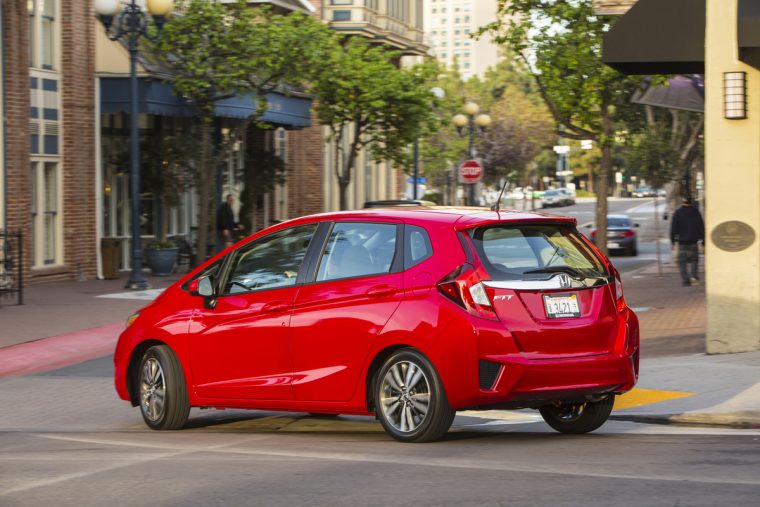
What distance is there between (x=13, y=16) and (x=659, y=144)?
19107 mm

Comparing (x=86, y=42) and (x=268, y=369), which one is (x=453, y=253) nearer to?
(x=268, y=369)

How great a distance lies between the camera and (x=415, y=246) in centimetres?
870

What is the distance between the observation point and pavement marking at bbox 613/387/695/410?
10.9 m

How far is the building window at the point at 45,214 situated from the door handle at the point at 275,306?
18.2 m

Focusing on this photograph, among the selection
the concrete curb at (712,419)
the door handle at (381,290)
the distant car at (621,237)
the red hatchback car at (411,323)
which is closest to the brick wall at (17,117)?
the red hatchback car at (411,323)

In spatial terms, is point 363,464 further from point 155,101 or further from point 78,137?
point 155,101

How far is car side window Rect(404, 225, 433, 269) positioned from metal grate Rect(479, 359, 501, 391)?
814 millimetres

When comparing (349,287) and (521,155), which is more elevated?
(521,155)

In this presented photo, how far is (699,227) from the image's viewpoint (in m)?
26.9

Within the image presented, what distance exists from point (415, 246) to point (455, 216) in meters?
0.33

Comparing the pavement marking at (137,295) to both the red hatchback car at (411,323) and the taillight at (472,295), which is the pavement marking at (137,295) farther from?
the taillight at (472,295)

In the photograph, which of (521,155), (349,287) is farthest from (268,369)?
(521,155)

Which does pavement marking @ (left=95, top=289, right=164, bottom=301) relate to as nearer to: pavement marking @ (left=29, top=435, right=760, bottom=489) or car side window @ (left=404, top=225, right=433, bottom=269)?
pavement marking @ (left=29, top=435, right=760, bottom=489)

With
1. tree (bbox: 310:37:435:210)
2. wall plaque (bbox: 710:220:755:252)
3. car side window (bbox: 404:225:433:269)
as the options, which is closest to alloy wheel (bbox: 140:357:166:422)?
car side window (bbox: 404:225:433:269)
